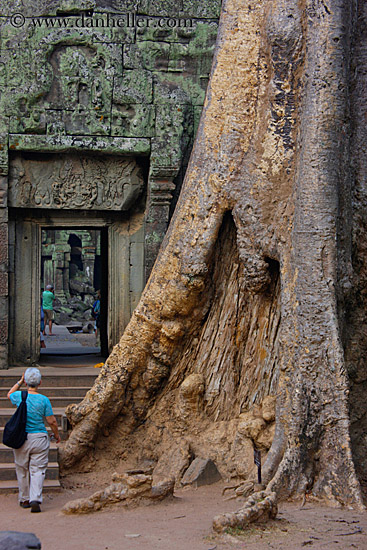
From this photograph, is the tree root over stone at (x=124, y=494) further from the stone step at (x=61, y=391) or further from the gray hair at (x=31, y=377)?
the stone step at (x=61, y=391)

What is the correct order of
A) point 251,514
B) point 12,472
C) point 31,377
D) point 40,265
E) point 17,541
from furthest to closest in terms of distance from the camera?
point 40,265 < point 12,472 < point 31,377 < point 251,514 < point 17,541

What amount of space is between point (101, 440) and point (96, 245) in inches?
935

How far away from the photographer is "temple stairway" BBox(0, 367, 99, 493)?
6238mm

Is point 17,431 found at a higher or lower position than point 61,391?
higher

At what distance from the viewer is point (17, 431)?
521cm

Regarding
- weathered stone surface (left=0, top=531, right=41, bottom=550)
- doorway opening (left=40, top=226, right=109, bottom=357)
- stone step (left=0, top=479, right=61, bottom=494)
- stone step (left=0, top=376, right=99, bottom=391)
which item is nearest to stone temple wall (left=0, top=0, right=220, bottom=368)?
stone step (left=0, top=376, right=99, bottom=391)

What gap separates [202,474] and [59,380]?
2.67m

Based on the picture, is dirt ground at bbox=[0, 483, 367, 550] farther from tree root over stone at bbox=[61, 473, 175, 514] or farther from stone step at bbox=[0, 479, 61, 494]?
stone step at bbox=[0, 479, 61, 494]

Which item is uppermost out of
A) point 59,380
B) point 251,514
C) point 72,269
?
point 72,269

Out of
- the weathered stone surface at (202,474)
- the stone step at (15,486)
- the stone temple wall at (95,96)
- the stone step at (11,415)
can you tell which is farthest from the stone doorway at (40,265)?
the weathered stone surface at (202,474)

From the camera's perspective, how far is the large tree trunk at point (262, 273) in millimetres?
5051

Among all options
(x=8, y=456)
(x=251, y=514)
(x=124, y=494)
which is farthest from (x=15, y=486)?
(x=251, y=514)

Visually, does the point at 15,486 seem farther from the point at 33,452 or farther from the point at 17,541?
the point at 17,541

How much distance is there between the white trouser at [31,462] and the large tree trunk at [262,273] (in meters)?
1.04
